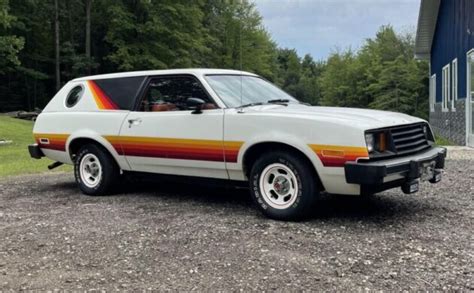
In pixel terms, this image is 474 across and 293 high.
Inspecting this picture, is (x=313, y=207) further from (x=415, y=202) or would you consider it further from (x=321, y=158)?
(x=415, y=202)

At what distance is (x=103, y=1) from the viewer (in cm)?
4194

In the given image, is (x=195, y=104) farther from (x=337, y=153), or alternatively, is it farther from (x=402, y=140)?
(x=402, y=140)

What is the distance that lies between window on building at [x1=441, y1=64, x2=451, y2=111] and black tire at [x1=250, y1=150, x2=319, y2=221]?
15.0 meters

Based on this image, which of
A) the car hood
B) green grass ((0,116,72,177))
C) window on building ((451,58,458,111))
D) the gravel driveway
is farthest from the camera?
window on building ((451,58,458,111))

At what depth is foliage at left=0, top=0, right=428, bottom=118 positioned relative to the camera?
3853cm

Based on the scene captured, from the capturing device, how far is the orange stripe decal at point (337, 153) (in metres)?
4.88

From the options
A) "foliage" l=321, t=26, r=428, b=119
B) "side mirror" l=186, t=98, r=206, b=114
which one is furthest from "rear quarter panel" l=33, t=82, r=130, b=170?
"foliage" l=321, t=26, r=428, b=119

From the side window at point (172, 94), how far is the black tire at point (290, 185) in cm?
101

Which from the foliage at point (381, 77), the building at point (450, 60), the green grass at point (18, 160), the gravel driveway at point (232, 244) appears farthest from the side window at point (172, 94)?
the foliage at point (381, 77)

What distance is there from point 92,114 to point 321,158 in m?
3.60

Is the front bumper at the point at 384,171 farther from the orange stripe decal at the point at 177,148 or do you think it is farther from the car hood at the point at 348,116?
the orange stripe decal at the point at 177,148

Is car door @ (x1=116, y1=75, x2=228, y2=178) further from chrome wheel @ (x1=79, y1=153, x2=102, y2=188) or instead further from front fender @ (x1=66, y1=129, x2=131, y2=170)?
chrome wheel @ (x1=79, y1=153, x2=102, y2=188)

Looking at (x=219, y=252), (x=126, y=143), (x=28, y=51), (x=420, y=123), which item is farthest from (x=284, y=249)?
(x=28, y=51)

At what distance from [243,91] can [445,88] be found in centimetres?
1560
